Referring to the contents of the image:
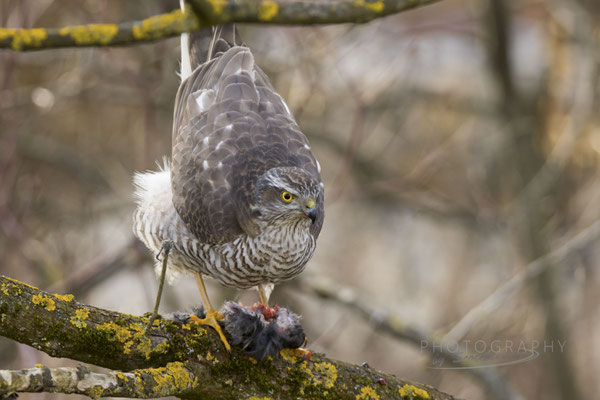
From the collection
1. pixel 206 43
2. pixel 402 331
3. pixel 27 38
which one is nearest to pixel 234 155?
pixel 206 43

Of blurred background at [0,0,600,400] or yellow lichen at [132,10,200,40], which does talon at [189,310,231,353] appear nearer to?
yellow lichen at [132,10,200,40]

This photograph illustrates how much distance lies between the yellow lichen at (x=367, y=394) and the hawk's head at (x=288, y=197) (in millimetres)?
996

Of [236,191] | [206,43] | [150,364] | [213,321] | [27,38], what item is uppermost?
[206,43]

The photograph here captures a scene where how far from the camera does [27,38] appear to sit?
94.7 inches

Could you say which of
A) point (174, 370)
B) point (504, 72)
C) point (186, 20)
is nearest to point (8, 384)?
point (174, 370)

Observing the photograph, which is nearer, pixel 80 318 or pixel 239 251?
pixel 80 318

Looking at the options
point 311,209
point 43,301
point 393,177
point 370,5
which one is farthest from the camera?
point 393,177

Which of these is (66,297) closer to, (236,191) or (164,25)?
(164,25)

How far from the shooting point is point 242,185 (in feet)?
13.4

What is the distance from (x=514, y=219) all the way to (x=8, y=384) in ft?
22.7

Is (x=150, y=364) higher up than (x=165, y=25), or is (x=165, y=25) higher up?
(x=165, y=25)

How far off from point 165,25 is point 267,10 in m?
0.38

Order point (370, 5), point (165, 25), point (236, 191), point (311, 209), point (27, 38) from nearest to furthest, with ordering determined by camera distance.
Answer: point (27, 38) → point (165, 25) → point (370, 5) → point (311, 209) → point (236, 191)

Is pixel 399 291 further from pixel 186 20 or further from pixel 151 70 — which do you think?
pixel 186 20
